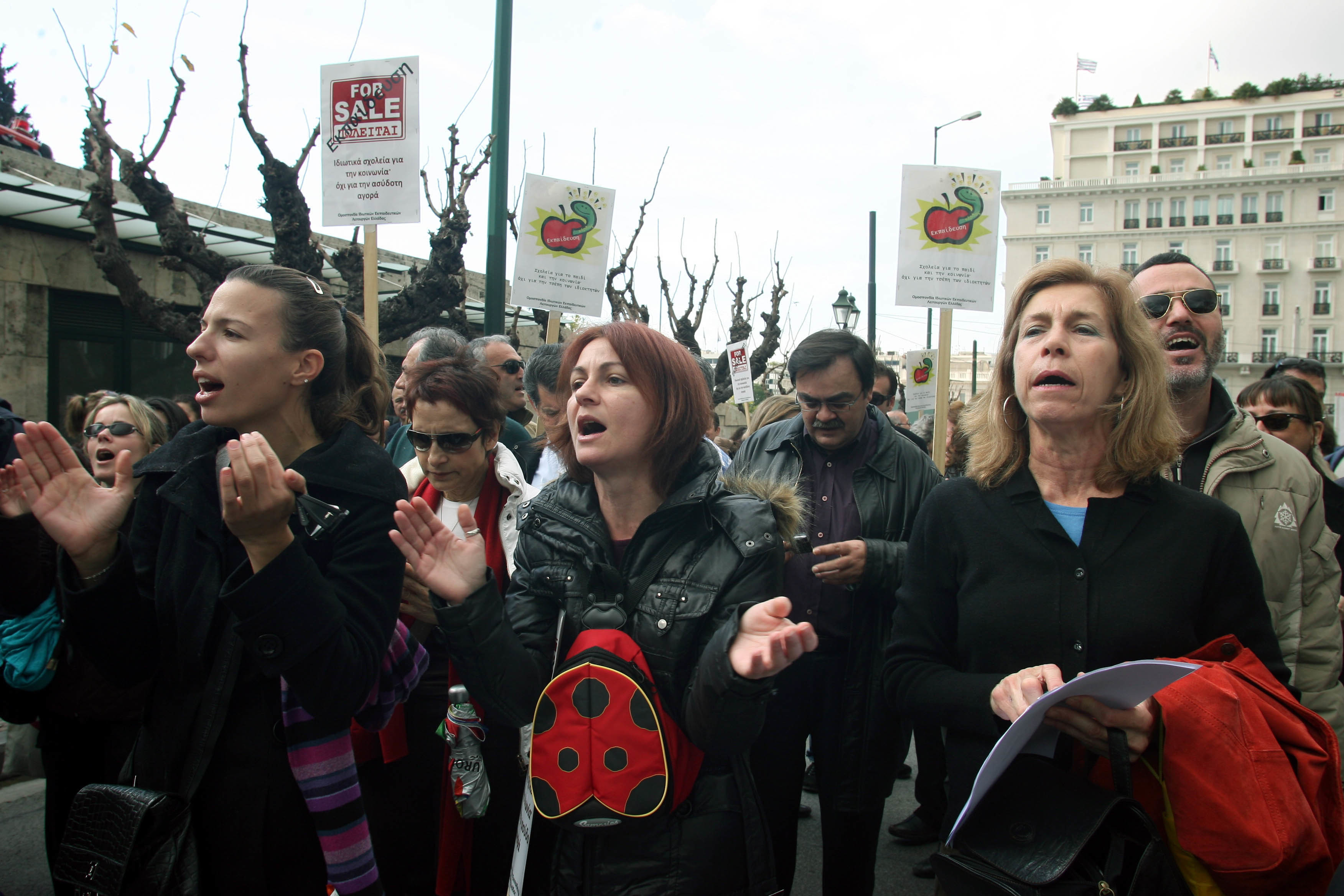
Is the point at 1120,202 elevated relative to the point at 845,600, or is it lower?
elevated

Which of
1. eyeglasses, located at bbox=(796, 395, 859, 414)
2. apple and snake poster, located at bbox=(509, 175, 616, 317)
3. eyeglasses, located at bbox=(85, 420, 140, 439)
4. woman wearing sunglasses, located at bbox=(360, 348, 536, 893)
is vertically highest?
apple and snake poster, located at bbox=(509, 175, 616, 317)

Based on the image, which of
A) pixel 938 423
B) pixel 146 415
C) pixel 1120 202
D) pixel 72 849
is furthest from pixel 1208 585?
pixel 1120 202

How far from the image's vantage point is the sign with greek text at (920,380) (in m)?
11.9

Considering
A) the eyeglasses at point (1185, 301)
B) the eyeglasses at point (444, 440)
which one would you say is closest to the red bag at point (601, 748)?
the eyeglasses at point (444, 440)

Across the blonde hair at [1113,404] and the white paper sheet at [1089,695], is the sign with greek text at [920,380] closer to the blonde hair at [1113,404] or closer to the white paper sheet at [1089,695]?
the blonde hair at [1113,404]

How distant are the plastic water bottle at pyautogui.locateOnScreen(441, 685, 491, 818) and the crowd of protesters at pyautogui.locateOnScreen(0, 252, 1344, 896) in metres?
0.01

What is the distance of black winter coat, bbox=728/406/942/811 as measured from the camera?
298 cm

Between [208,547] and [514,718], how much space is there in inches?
31.6

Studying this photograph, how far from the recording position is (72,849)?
1691 millimetres

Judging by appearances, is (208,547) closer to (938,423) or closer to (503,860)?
(503,860)

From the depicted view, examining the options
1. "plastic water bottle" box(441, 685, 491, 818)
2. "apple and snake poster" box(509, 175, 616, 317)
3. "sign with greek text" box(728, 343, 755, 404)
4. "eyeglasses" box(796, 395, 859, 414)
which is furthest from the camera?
"sign with greek text" box(728, 343, 755, 404)

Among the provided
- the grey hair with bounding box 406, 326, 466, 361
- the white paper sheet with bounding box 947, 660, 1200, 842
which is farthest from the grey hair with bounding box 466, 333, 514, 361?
the white paper sheet with bounding box 947, 660, 1200, 842

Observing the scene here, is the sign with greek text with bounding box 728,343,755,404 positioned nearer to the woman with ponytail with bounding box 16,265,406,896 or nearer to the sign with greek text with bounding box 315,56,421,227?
the sign with greek text with bounding box 315,56,421,227

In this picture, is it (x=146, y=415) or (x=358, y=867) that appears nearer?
(x=358, y=867)
